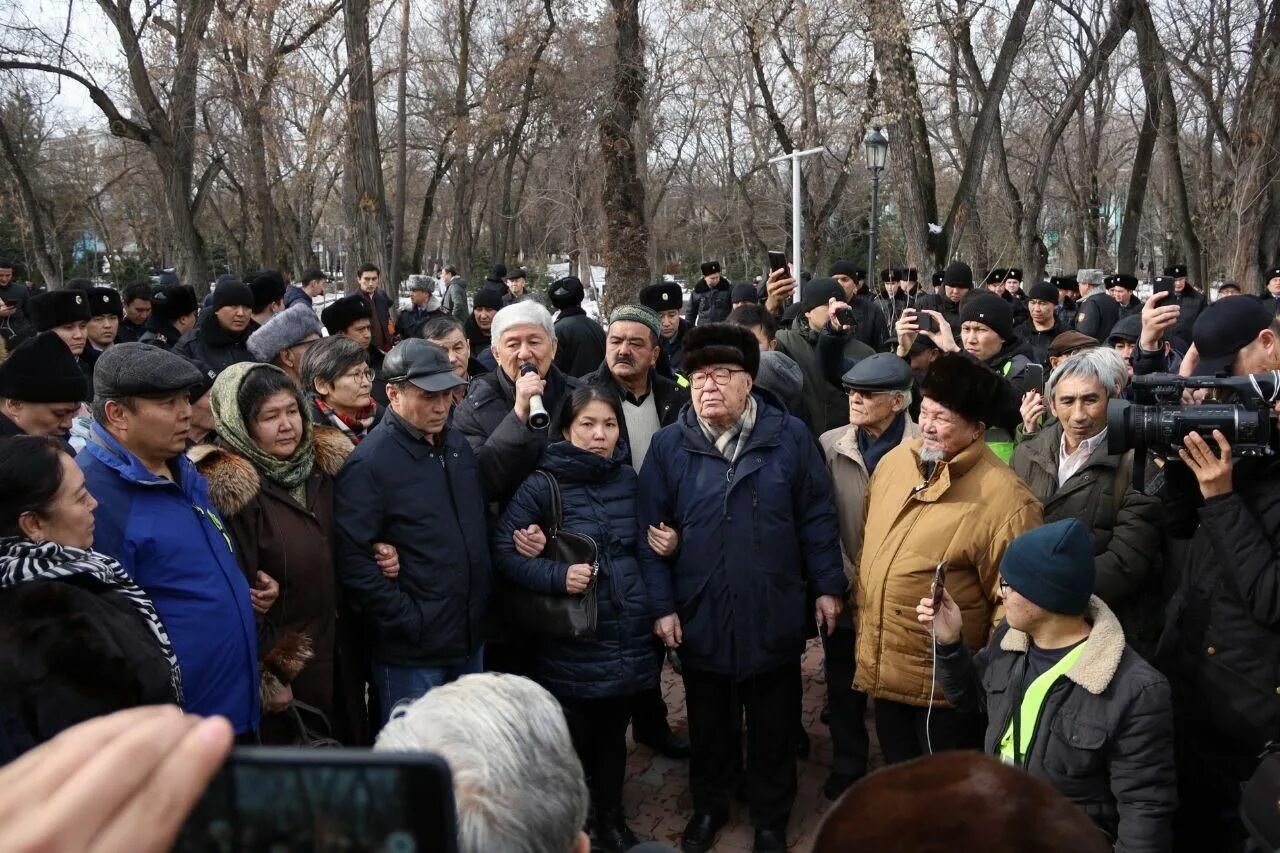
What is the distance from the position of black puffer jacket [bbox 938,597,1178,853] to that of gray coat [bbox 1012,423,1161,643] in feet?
2.26

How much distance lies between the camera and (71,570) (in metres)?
2.16

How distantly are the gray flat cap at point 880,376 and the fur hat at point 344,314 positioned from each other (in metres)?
3.04

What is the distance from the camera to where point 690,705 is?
389cm

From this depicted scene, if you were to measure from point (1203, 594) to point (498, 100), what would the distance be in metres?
25.7

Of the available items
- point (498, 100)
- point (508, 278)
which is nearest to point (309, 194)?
point (498, 100)

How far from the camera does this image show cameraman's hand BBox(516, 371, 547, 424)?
12.1 feet

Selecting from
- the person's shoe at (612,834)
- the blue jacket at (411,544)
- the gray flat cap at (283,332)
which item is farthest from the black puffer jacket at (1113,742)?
the gray flat cap at (283,332)

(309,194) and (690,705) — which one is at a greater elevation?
(309,194)

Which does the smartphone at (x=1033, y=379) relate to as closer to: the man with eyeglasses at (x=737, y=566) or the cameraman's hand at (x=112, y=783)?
the man with eyeglasses at (x=737, y=566)

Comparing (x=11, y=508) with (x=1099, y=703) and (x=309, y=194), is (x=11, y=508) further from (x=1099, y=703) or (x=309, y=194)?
(x=309, y=194)

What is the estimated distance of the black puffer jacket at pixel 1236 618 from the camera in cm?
263

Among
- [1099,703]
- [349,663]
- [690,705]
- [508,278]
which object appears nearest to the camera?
[1099,703]

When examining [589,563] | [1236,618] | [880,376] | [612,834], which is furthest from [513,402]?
[1236,618]

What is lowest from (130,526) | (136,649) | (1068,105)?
(136,649)
